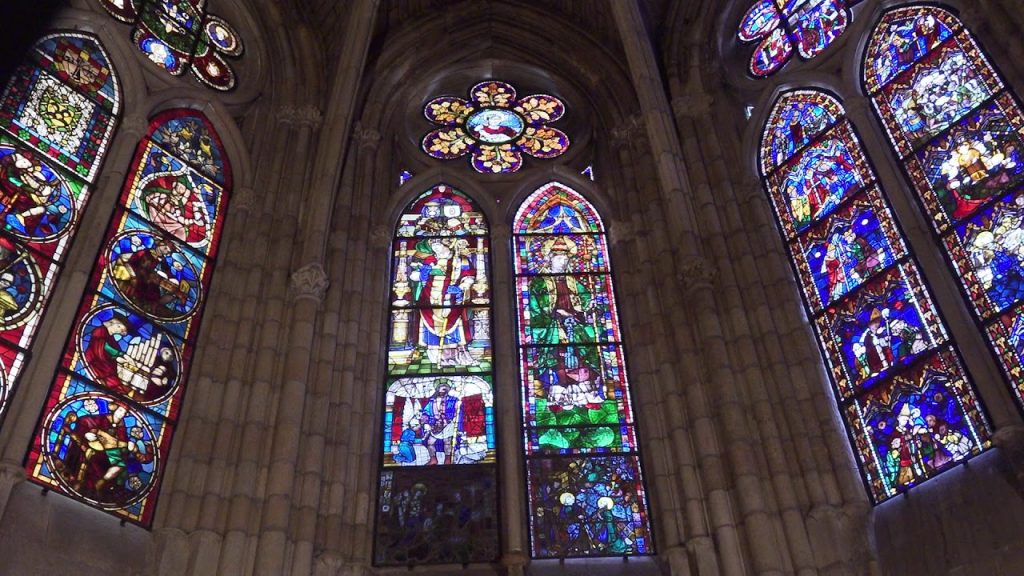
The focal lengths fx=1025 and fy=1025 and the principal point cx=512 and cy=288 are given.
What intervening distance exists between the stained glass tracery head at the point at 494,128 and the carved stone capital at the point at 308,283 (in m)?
3.68

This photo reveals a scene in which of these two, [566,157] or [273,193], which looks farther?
[566,157]

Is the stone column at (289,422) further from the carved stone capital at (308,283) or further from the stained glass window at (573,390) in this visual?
the stained glass window at (573,390)

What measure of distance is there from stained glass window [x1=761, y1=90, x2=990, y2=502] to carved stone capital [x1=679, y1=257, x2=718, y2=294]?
3.14ft

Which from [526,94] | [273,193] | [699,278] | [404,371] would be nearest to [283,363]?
[404,371]

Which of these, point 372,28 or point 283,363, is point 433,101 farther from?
point 283,363

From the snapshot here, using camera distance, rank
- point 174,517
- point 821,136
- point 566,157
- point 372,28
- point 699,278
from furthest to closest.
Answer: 1. point 566,157
2. point 372,28
3. point 821,136
4. point 699,278
5. point 174,517

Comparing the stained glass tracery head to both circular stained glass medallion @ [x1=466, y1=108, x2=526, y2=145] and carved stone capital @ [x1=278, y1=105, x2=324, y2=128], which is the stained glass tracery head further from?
carved stone capital @ [x1=278, y1=105, x2=324, y2=128]

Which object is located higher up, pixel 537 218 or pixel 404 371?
pixel 537 218

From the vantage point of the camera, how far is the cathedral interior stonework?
8492mm

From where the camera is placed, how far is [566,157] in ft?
44.5

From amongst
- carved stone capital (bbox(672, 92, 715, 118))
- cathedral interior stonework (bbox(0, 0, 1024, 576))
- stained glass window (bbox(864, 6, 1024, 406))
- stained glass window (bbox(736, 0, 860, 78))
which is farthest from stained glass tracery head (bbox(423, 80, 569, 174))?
stained glass window (bbox(864, 6, 1024, 406))

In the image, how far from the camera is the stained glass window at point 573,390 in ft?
32.1

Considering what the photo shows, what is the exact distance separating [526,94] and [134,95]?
217 inches

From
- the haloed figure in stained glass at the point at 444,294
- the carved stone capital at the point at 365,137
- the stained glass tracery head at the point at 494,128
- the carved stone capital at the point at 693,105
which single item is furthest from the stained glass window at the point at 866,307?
the carved stone capital at the point at 365,137
